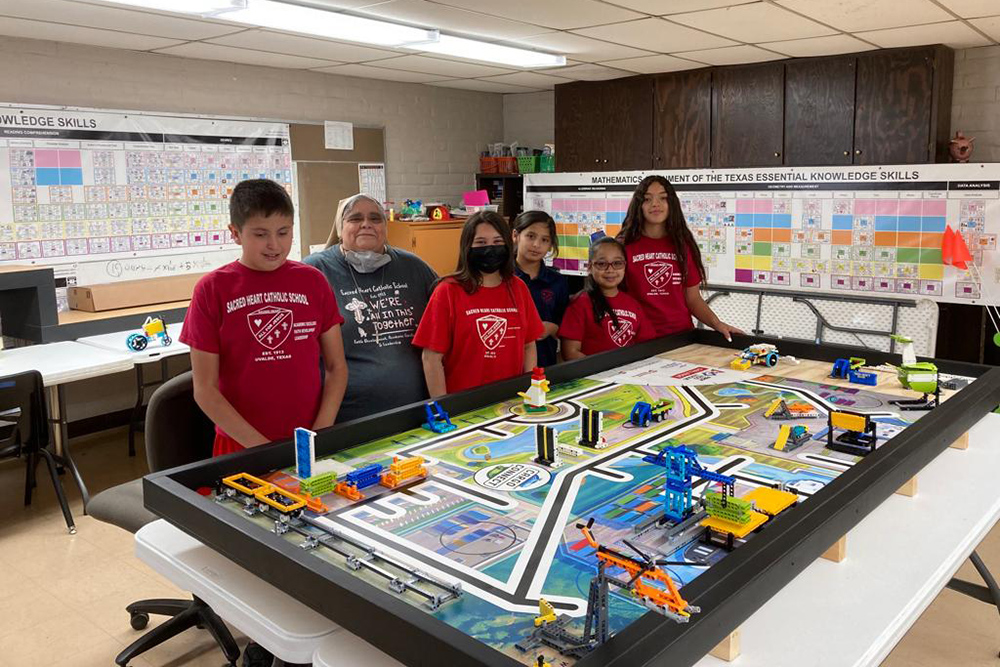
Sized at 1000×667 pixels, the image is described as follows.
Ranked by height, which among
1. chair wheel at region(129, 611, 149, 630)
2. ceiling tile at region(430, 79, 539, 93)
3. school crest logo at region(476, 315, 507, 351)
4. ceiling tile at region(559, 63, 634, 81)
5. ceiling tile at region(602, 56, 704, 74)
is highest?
ceiling tile at region(430, 79, 539, 93)

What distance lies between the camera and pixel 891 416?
219cm

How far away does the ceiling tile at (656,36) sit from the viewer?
4.28 metres

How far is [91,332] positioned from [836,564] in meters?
4.23

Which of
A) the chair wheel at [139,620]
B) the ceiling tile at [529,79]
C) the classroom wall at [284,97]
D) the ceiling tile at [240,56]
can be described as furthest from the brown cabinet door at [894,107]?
the chair wheel at [139,620]

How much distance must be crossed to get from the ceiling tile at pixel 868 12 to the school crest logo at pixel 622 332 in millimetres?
1791

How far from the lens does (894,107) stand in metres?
5.04

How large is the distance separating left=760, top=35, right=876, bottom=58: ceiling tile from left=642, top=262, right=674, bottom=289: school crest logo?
7.19 feet

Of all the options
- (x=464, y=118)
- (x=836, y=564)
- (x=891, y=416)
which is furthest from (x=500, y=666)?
(x=464, y=118)

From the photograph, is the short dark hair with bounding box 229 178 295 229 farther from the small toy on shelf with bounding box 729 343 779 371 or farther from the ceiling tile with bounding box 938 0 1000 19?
the ceiling tile with bounding box 938 0 1000 19

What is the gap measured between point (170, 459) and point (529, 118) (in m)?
5.73

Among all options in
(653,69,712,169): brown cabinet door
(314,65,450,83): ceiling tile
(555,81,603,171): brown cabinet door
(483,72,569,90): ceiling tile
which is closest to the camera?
(314,65,450,83): ceiling tile

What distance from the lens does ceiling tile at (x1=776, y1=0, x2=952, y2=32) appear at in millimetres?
3783

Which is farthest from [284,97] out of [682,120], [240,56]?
[682,120]

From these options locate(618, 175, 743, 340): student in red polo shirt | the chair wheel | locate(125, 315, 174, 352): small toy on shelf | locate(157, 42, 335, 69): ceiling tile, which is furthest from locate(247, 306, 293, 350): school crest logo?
locate(157, 42, 335, 69): ceiling tile
